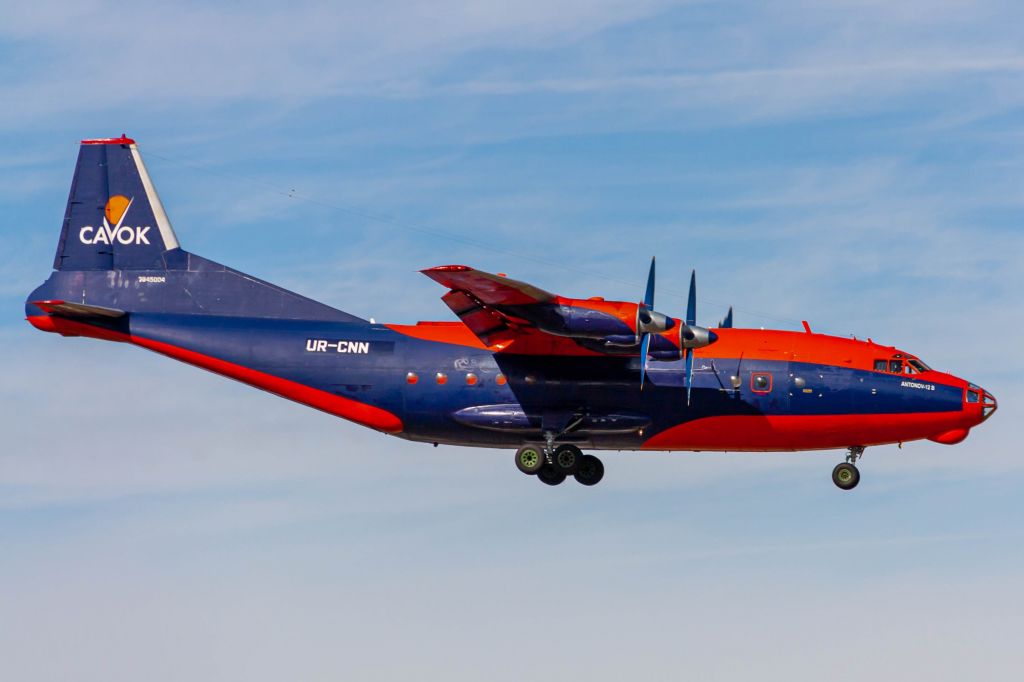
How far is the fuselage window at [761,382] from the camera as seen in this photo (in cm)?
3453

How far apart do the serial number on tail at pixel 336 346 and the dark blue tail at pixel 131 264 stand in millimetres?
878

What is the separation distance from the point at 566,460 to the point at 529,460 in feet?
2.95

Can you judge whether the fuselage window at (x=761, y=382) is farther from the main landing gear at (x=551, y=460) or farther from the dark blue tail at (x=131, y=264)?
the dark blue tail at (x=131, y=264)

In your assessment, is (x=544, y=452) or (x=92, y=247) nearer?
(x=544, y=452)

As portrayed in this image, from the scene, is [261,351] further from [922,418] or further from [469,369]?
[922,418]

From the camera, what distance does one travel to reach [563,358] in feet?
114

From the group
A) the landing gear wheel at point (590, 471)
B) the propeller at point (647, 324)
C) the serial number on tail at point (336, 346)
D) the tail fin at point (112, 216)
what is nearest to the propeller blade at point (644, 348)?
the propeller at point (647, 324)

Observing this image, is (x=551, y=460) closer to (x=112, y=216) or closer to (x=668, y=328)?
(x=668, y=328)

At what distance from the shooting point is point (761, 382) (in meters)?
34.6

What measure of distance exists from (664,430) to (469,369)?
4.97 m

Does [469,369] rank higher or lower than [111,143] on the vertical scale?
lower

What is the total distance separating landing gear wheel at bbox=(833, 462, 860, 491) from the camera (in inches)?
1398

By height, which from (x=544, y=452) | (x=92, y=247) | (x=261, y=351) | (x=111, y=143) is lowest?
(x=544, y=452)

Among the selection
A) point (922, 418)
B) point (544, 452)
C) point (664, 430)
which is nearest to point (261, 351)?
point (544, 452)
